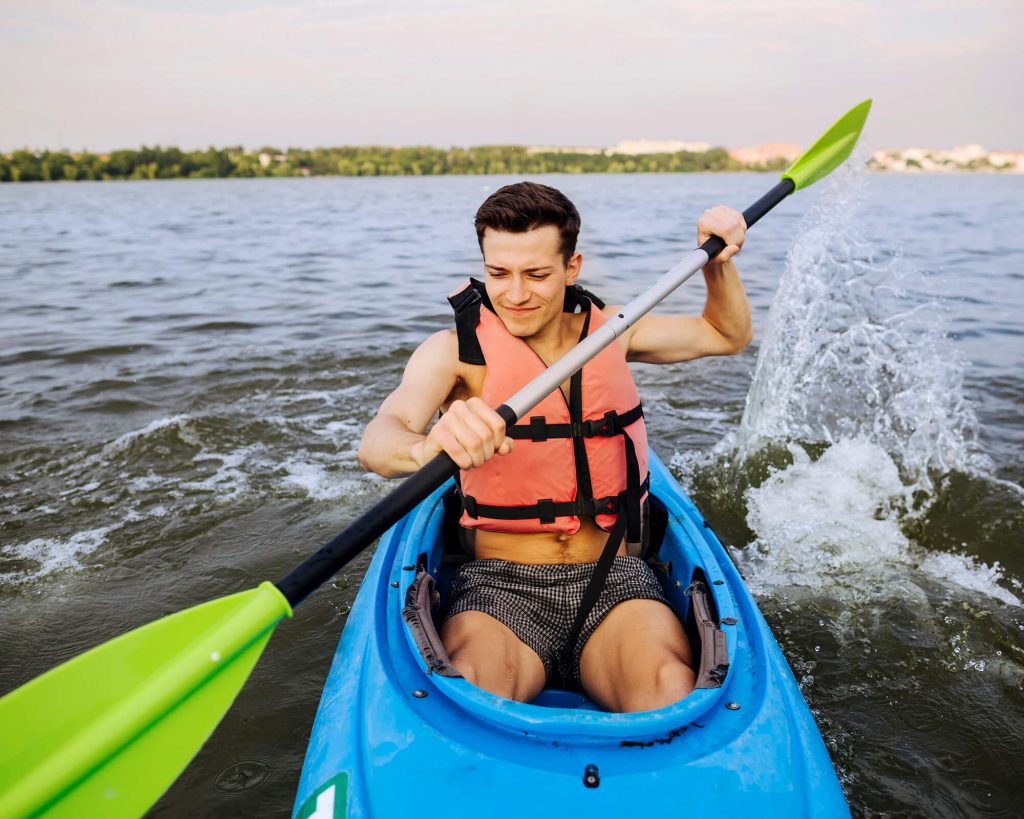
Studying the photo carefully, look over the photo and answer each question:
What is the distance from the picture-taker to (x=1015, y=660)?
2939 millimetres

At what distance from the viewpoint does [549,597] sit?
234cm

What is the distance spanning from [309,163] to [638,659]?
64080 millimetres

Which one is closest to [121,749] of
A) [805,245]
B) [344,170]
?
[805,245]

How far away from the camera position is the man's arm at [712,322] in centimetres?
261

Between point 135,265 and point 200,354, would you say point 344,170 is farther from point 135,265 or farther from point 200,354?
point 200,354

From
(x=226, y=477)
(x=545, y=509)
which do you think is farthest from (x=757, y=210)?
(x=226, y=477)

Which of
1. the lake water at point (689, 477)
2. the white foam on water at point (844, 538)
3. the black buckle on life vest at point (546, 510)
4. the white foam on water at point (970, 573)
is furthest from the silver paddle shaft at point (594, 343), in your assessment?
the white foam on water at point (970, 573)

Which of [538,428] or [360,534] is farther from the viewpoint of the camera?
[538,428]

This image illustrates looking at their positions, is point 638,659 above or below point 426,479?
below

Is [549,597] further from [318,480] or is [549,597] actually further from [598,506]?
[318,480]

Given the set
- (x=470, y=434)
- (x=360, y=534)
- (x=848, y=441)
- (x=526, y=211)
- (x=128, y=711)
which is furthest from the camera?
(x=848, y=441)

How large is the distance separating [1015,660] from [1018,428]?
3.15 meters

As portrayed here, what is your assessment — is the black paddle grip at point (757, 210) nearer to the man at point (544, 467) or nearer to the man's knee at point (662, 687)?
the man at point (544, 467)

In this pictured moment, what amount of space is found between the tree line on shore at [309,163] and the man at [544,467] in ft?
171
